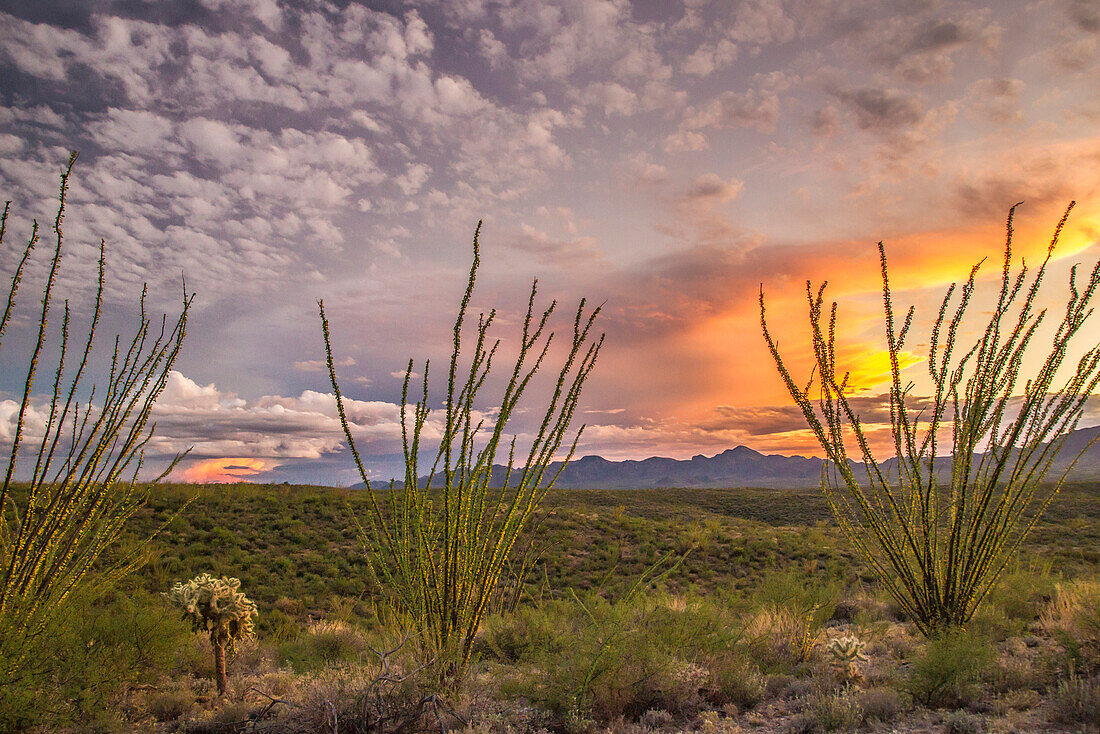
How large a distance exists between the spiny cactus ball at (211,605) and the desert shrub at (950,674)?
5.72 metres

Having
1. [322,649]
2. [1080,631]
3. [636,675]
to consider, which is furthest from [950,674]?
[322,649]

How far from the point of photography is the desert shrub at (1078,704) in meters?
3.10

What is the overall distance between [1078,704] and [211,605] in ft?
21.4

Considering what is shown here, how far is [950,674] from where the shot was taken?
155 inches

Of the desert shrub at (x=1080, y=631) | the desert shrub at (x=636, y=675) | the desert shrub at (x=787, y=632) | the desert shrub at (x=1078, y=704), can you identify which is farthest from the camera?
the desert shrub at (x=787, y=632)

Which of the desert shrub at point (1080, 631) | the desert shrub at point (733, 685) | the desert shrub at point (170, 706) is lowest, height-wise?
the desert shrub at point (170, 706)

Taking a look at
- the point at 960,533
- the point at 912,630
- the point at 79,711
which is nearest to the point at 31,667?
the point at 79,711

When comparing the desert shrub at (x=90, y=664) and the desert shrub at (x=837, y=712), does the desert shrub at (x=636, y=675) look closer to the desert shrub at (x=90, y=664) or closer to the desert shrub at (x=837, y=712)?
the desert shrub at (x=837, y=712)

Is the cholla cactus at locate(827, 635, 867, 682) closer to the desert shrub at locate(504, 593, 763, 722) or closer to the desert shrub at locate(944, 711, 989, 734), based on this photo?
the desert shrub at locate(504, 593, 763, 722)

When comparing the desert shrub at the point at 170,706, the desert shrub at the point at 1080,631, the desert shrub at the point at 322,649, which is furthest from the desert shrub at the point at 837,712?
the desert shrub at the point at 170,706

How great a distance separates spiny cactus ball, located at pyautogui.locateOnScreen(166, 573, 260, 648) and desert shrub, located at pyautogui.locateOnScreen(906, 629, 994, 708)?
5.72m

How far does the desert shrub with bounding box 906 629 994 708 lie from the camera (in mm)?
3861

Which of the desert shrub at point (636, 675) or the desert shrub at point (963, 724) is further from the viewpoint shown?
the desert shrub at point (636, 675)

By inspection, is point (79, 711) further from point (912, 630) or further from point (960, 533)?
point (912, 630)
